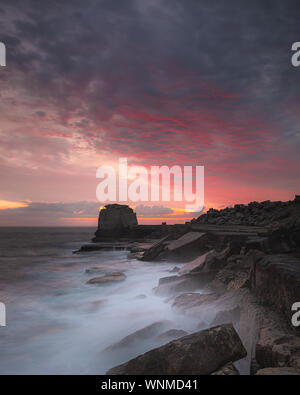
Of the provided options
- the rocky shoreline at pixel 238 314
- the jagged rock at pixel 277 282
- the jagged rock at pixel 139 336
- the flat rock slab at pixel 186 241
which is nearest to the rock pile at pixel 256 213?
the flat rock slab at pixel 186 241

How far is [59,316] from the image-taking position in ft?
21.4

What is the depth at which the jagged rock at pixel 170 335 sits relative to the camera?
13.7 ft

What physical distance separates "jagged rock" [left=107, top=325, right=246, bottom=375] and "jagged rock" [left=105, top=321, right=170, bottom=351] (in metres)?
1.53

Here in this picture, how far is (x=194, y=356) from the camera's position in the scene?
259 centimetres

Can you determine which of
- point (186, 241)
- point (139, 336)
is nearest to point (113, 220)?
point (186, 241)

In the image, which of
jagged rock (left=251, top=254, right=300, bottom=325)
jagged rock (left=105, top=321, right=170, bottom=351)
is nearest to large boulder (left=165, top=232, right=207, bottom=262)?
jagged rock (left=251, top=254, right=300, bottom=325)

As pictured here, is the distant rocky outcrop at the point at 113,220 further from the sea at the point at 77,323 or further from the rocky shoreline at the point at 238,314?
the rocky shoreline at the point at 238,314

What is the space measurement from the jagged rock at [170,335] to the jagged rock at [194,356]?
1.53 m

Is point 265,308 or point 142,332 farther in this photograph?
point 142,332

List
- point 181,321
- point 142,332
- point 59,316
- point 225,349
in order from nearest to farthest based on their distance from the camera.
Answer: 1. point 225,349
2. point 142,332
3. point 181,321
4. point 59,316
